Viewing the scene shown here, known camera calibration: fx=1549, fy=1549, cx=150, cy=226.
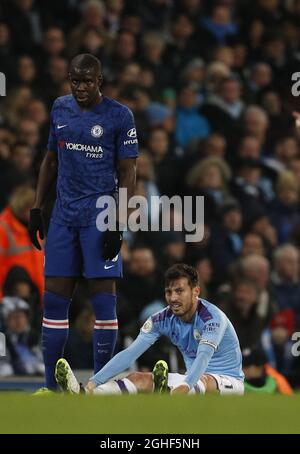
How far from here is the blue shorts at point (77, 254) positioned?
9562 millimetres

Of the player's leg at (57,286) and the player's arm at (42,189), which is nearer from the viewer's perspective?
the player's leg at (57,286)

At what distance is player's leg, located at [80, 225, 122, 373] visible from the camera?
9562mm

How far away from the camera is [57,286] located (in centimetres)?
963

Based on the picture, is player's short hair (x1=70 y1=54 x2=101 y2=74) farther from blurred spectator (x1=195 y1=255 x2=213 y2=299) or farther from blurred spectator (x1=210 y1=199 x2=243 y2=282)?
blurred spectator (x1=210 y1=199 x2=243 y2=282)

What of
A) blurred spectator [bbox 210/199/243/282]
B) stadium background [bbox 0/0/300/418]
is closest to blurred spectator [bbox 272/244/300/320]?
stadium background [bbox 0/0/300/418]

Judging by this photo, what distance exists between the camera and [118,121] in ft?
31.5


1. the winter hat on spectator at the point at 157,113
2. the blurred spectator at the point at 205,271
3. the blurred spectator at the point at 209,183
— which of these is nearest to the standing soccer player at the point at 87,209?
the blurred spectator at the point at 205,271

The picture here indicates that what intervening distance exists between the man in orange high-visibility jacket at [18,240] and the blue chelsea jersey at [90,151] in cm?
242

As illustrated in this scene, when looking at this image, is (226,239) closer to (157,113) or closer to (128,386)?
(157,113)

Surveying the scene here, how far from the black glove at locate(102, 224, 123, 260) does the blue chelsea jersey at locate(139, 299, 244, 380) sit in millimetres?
594

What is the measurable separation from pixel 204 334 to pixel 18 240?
9.79 ft

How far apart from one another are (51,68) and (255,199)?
2.50 meters

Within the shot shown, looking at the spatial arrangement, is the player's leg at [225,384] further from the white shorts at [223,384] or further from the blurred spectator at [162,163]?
the blurred spectator at [162,163]

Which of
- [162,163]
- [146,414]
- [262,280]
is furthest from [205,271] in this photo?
[146,414]
